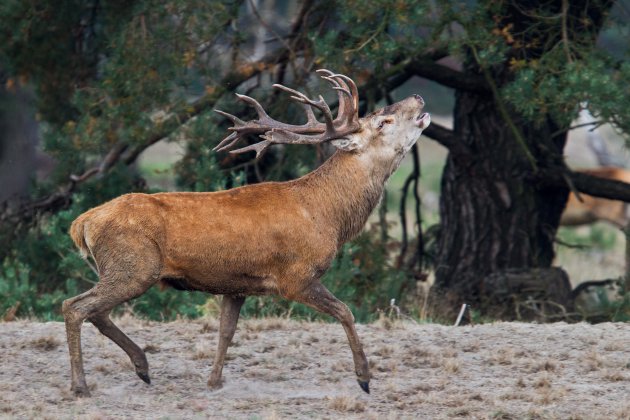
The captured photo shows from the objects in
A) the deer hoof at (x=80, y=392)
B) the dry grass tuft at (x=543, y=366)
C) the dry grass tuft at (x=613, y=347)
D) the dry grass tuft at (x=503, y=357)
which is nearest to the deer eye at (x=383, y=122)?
the dry grass tuft at (x=503, y=357)

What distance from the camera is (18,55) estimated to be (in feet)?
38.8

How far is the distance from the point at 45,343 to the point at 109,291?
1.34 metres

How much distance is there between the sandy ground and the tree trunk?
3.24m

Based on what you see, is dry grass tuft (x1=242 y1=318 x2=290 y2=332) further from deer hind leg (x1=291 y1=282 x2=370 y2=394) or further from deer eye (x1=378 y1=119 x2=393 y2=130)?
deer eye (x1=378 y1=119 x2=393 y2=130)

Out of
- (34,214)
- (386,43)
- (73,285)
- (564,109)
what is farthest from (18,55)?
(564,109)

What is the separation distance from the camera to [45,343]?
780 centimetres

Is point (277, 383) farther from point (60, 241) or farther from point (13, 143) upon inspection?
point (13, 143)

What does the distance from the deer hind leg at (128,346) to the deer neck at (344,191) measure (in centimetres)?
131

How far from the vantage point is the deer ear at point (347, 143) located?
24.2 ft

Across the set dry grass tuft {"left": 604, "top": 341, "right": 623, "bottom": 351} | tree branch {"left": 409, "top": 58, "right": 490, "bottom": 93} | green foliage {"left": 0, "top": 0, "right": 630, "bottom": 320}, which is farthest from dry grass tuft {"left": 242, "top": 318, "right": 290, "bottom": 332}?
tree branch {"left": 409, "top": 58, "right": 490, "bottom": 93}

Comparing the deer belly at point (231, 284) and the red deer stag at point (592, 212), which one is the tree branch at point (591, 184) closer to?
the deer belly at point (231, 284)

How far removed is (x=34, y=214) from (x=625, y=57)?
627 centimetres

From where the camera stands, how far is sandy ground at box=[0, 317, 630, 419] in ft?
21.4

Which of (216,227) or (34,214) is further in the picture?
(34,214)
